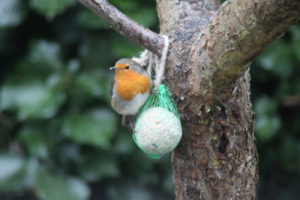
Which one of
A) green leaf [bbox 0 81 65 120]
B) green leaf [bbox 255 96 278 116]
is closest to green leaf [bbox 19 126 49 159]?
green leaf [bbox 0 81 65 120]

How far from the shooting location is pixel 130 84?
128 cm

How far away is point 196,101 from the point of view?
3.43 ft

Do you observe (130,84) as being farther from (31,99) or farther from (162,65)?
(31,99)

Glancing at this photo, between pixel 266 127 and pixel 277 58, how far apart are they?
35cm

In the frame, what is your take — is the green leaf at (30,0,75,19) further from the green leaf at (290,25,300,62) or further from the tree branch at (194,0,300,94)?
the green leaf at (290,25,300,62)

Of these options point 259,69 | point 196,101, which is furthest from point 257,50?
point 259,69

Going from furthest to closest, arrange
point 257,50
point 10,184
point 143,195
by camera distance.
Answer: point 143,195 < point 10,184 < point 257,50

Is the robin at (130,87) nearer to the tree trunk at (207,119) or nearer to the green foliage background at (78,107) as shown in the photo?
the tree trunk at (207,119)

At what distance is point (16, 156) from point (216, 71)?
1422 millimetres

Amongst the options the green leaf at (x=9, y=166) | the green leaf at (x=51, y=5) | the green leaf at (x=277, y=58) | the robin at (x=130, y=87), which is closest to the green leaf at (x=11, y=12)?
the green leaf at (x=51, y=5)

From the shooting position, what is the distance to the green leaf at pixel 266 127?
78.2 inches

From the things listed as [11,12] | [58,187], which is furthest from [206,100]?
[11,12]

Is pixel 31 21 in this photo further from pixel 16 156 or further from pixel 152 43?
pixel 152 43

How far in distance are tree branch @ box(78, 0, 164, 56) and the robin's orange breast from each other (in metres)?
0.17
